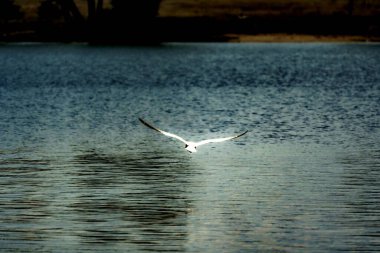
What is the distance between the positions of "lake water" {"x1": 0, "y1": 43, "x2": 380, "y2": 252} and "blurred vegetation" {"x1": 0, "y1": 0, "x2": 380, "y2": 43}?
209 ft

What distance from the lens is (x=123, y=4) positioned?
430 feet

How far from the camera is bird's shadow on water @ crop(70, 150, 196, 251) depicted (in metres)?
24.1

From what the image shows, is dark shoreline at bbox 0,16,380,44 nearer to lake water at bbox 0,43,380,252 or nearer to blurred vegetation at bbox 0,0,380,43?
blurred vegetation at bbox 0,0,380,43

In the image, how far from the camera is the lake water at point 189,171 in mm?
23984

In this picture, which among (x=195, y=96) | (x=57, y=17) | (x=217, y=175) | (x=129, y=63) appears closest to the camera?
(x=217, y=175)

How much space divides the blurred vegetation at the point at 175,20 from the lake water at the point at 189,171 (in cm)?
6376

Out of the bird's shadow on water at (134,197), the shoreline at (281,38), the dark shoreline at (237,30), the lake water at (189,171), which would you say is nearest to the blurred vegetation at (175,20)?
the dark shoreline at (237,30)

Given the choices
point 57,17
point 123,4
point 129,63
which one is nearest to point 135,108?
point 129,63

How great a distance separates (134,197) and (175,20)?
132081 millimetres

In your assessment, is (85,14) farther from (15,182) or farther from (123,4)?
(15,182)

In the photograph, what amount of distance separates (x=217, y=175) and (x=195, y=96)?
35.2m

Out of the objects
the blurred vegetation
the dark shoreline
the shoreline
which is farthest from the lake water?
the shoreline

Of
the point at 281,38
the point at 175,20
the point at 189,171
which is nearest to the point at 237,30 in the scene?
the point at 281,38

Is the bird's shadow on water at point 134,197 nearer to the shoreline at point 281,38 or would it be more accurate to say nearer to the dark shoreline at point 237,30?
the dark shoreline at point 237,30
